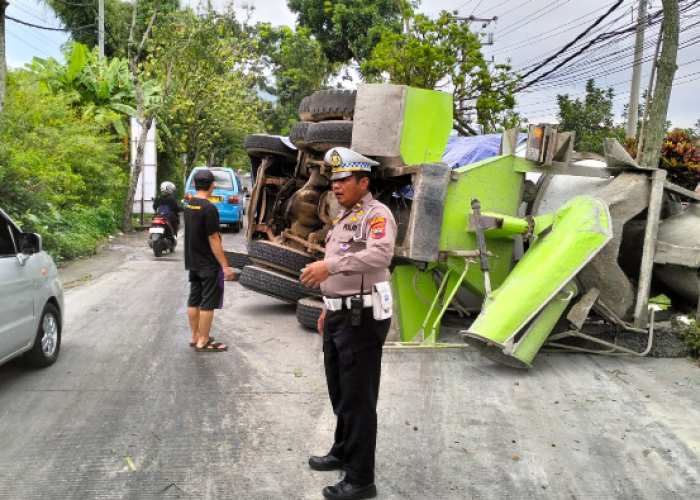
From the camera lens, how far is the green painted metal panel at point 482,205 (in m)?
6.59

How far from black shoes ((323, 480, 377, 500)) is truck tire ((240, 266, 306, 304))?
15.5 ft

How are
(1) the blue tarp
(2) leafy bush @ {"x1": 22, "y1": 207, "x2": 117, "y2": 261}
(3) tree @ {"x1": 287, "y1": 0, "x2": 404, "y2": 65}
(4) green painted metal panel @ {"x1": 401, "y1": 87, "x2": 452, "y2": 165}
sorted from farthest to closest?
(3) tree @ {"x1": 287, "y1": 0, "x2": 404, "y2": 65} < (2) leafy bush @ {"x1": 22, "y1": 207, "x2": 117, "y2": 261} < (1) the blue tarp < (4) green painted metal panel @ {"x1": 401, "y1": 87, "x2": 452, "y2": 165}

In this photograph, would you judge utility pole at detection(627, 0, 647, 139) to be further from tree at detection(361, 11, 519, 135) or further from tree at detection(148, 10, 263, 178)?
tree at detection(148, 10, 263, 178)

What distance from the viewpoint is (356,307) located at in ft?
11.8

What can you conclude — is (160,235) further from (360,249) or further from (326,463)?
(360,249)

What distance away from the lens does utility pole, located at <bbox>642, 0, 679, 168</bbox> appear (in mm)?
10281

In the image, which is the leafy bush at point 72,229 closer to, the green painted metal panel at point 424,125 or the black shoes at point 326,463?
the green painted metal panel at point 424,125

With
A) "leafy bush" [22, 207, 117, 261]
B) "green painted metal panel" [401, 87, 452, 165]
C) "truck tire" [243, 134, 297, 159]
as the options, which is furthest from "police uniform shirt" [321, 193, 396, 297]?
"leafy bush" [22, 207, 117, 261]

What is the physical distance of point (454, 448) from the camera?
4359 mm

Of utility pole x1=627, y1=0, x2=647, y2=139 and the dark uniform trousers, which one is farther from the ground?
utility pole x1=627, y1=0, x2=647, y2=139

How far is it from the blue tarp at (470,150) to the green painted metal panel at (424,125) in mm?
1785

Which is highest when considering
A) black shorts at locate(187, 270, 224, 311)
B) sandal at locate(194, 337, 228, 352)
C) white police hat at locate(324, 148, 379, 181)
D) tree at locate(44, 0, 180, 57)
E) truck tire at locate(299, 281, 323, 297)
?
tree at locate(44, 0, 180, 57)

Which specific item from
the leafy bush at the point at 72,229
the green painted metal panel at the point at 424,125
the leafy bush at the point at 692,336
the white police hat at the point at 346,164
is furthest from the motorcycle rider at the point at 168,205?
the white police hat at the point at 346,164

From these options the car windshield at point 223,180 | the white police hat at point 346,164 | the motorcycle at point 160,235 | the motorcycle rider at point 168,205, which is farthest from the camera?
the car windshield at point 223,180
